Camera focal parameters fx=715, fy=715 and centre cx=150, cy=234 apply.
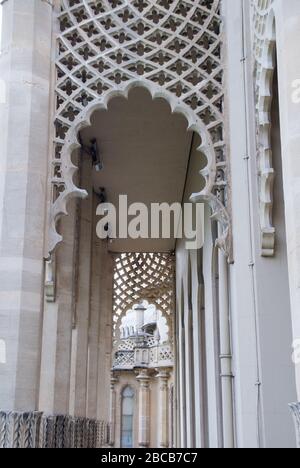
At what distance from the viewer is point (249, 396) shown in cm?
769

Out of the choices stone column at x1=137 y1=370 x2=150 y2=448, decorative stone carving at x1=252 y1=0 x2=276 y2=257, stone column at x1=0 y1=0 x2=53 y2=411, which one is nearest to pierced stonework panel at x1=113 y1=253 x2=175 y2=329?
stone column at x1=137 y1=370 x2=150 y2=448

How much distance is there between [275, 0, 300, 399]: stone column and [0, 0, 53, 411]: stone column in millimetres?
3113

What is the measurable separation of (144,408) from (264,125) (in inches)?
894

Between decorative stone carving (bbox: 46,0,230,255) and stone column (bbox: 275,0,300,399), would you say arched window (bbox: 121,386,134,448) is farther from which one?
stone column (bbox: 275,0,300,399)

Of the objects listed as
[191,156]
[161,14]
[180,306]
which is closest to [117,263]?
[180,306]

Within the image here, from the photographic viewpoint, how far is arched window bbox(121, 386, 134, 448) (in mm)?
29469

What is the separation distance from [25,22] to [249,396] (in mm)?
5172

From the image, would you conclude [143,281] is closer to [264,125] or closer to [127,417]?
[127,417]

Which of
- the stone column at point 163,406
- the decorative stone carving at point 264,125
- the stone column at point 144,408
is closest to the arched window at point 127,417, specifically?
the stone column at point 144,408

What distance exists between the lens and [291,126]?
629cm

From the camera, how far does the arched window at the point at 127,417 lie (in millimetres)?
29469

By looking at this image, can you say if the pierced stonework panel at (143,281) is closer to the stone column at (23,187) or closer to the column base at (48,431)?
the column base at (48,431)

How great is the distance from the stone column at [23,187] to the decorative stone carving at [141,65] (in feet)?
0.85

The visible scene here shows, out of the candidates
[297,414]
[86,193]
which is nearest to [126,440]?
[86,193]
